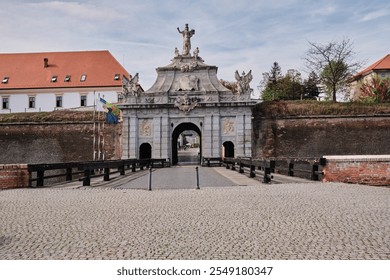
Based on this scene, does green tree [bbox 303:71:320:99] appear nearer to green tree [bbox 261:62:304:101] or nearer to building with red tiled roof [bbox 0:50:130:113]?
green tree [bbox 261:62:304:101]

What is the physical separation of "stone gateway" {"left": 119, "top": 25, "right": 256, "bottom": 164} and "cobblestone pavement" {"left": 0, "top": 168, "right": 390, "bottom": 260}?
23.2 meters

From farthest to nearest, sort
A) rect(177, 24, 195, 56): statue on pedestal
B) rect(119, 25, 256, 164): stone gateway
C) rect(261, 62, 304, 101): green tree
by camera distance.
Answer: rect(261, 62, 304, 101): green tree
rect(177, 24, 195, 56): statue on pedestal
rect(119, 25, 256, 164): stone gateway

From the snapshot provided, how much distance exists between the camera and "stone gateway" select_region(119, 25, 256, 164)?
1395 inches

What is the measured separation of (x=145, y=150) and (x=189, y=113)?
17.6ft

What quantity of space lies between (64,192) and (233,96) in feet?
79.3

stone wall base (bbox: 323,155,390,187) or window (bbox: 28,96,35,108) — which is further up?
window (bbox: 28,96,35,108)

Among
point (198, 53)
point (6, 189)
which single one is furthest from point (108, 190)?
point (198, 53)

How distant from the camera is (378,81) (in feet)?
160

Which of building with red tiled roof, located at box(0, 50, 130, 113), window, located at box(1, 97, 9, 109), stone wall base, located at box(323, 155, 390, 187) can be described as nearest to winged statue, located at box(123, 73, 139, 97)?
building with red tiled roof, located at box(0, 50, 130, 113)

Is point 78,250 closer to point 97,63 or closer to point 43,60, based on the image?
point 97,63

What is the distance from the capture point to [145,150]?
3778 centimetres

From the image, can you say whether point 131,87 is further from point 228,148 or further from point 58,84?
point 58,84

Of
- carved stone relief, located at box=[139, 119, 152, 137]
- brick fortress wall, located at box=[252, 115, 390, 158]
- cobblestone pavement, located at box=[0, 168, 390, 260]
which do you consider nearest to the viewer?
cobblestone pavement, located at box=[0, 168, 390, 260]

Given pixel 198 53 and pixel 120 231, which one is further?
pixel 198 53
